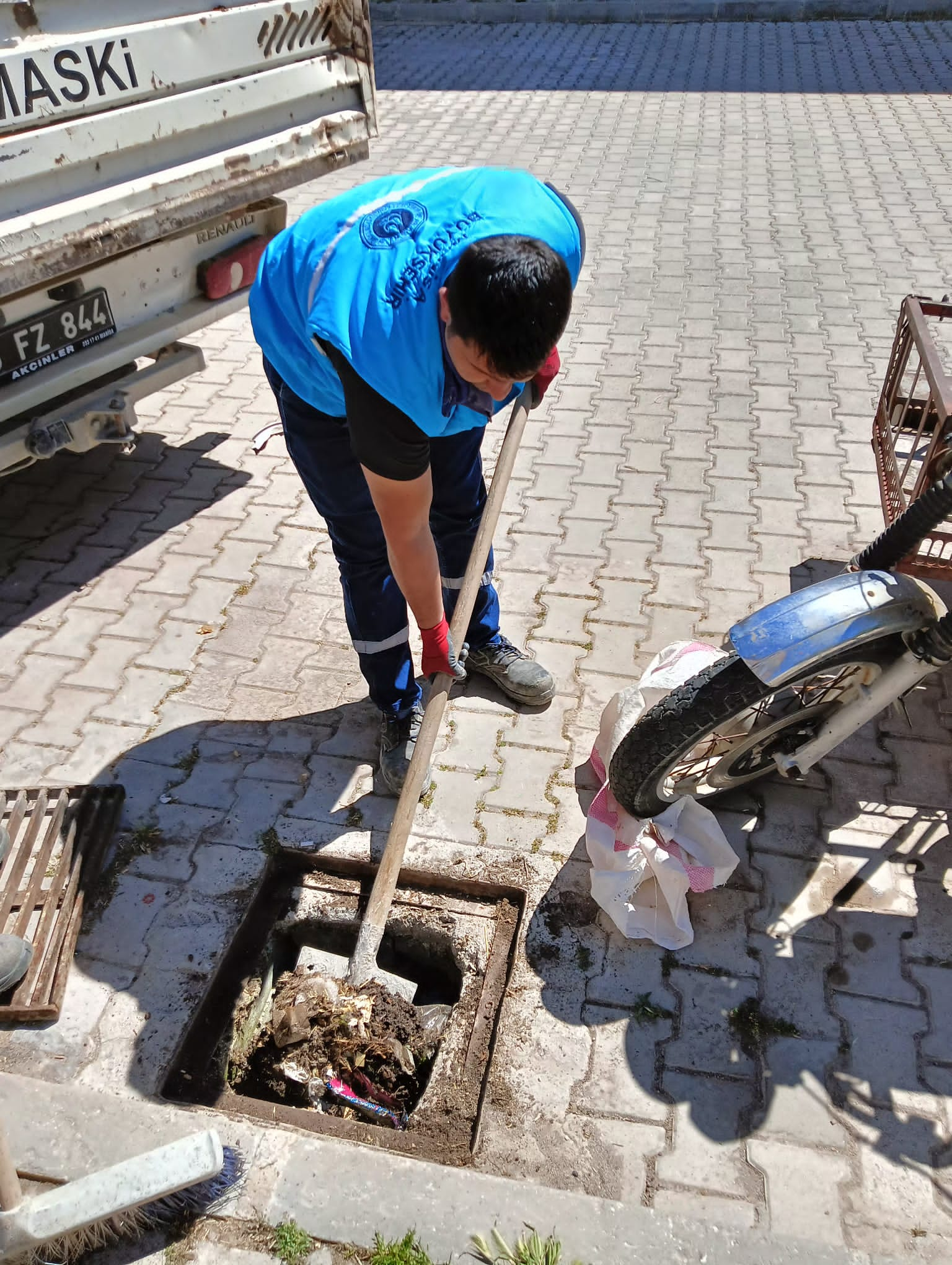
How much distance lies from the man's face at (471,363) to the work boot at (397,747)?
4.72 feet

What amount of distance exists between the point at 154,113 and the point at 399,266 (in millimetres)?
1925

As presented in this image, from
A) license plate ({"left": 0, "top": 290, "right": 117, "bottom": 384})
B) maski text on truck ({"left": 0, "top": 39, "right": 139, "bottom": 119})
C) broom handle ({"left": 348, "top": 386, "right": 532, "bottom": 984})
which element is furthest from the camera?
license plate ({"left": 0, "top": 290, "right": 117, "bottom": 384})

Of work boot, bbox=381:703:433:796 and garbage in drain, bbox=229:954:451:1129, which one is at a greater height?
work boot, bbox=381:703:433:796

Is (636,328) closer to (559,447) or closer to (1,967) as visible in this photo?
(559,447)

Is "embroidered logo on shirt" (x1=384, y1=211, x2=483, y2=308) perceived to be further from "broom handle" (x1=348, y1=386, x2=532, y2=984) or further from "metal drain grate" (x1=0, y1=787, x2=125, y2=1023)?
"metal drain grate" (x1=0, y1=787, x2=125, y2=1023)

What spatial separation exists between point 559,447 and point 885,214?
13.7 ft

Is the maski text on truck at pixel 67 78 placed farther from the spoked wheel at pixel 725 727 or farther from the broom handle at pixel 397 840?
the spoked wheel at pixel 725 727

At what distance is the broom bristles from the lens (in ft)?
6.40

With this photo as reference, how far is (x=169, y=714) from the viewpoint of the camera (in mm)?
3281

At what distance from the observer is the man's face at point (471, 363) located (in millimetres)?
1746

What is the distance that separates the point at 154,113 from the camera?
127 inches

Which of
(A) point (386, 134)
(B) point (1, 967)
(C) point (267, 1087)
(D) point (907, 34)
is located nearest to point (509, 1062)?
(C) point (267, 1087)

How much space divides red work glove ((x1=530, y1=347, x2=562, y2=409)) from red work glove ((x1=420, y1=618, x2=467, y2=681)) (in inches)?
27.8

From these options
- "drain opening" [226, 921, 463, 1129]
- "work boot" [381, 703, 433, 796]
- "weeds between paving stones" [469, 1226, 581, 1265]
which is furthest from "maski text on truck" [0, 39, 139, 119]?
"weeds between paving stones" [469, 1226, 581, 1265]
